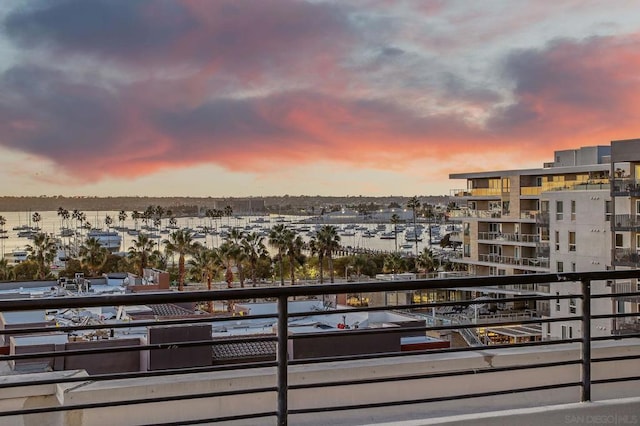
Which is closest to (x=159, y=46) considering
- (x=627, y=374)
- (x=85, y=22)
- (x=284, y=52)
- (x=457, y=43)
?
(x=85, y=22)

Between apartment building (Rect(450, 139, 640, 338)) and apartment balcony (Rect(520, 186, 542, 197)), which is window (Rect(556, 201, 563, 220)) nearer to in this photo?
apartment building (Rect(450, 139, 640, 338))

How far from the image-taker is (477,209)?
53031 millimetres

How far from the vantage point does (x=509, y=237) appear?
156ft

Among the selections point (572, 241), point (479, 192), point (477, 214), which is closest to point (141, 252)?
point (479, 192)

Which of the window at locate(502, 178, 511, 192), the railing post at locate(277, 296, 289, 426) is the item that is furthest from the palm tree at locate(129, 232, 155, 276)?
the railing post at locate(277, 296, 289, 426)

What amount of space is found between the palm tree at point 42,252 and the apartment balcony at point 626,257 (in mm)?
49223

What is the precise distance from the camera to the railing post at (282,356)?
3.15m

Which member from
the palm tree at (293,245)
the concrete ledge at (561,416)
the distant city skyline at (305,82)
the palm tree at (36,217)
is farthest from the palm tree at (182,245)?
the palm tree at (36,217)

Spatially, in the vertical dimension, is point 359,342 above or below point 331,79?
below

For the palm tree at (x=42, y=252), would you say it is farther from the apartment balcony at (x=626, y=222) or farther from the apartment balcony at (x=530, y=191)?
the apartment balcony at (x=626, y=222)

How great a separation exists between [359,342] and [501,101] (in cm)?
2657

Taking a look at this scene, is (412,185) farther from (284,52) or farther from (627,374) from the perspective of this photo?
(627,374)

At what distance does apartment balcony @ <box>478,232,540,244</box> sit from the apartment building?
0.06 m

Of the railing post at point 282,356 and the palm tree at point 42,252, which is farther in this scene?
the palm tree at point 42,252
